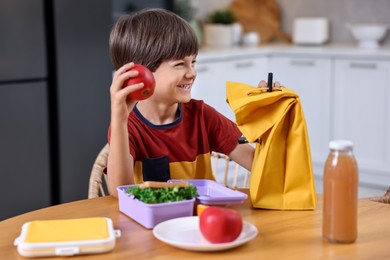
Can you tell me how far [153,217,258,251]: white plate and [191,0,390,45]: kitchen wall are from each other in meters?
4.01

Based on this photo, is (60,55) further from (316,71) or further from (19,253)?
(19,253)

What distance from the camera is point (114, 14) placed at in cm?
440

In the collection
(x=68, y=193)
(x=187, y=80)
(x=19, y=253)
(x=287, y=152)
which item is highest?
(x=187, y=80)

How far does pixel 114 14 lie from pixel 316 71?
1.38 metres

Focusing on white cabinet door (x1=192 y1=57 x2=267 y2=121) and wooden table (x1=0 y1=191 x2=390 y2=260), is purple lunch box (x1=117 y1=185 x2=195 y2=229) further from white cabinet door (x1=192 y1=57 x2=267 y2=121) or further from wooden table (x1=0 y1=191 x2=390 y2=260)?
white cabinet door (x1=192 y1=57 x2=267 y2=121)

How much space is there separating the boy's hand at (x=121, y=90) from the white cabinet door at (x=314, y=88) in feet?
10.9

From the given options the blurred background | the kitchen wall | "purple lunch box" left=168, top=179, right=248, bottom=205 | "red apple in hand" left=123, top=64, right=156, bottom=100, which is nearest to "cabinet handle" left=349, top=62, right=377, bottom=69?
the kitchen wall

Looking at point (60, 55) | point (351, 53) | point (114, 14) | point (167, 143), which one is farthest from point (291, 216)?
point (351, 53)

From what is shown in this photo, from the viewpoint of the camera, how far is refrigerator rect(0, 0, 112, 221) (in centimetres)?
352

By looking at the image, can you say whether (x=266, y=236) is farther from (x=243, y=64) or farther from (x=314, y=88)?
(x=314, y=88)

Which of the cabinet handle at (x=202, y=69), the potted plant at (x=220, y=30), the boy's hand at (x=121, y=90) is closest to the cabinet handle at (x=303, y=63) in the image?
the potted plant at (x=220, y=30)

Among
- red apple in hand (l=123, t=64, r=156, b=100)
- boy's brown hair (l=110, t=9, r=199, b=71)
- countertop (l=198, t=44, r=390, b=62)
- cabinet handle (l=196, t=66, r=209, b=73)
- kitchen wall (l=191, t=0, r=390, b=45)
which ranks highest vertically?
kitchen wall (l=191, t=0, r=390, b=45)

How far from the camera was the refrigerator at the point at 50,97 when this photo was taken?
352 centimetres

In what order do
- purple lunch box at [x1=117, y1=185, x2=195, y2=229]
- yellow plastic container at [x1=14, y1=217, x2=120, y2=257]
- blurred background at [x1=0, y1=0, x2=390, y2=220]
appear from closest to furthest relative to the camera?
yellow plastic container at [x1=14, y1=217, x2=120, y2=257], purple lunch box at [x1=117, y1=185, x2=195, y2=229], blurred background at [x1=0, y1=0, x2=390, y2=220]
